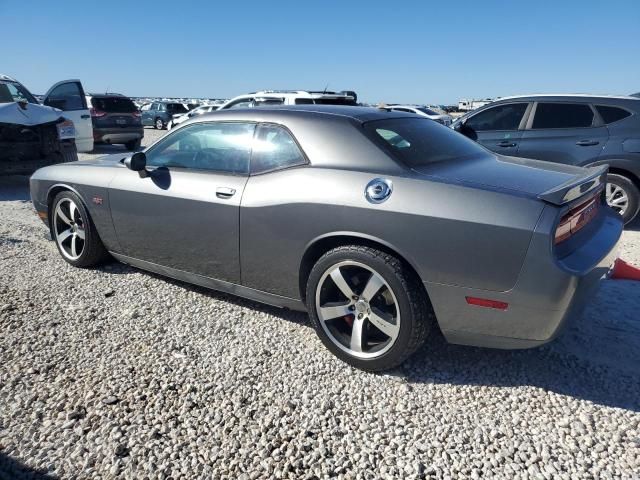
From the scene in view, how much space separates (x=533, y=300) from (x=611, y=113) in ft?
15.4

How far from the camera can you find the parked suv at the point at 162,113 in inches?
981

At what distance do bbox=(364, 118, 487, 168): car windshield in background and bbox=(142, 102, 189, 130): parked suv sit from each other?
77.1 feet

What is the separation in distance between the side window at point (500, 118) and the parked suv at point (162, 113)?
2100cm

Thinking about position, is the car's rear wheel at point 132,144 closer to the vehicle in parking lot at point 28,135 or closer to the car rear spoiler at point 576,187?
the vehicle in parking lot at point 28,135

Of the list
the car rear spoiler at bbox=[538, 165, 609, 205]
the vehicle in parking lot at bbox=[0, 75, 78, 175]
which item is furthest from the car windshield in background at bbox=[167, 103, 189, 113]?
the car rear spoiler at bbox=[538, 165, 609, 205]

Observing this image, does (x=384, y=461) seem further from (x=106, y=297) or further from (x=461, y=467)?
(x=106, y=297)

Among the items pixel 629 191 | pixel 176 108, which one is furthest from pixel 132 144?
pixel 629 191

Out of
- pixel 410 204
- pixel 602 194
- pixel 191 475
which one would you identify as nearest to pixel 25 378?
pixel 191 475

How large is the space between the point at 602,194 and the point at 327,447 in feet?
7.73

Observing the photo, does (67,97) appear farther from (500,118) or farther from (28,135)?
(500,118)

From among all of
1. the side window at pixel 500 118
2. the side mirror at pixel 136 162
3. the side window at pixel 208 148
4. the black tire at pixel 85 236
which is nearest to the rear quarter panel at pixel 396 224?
the side window at pixel 208 148

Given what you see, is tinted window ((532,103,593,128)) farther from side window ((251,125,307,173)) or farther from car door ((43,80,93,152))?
car door ((43,80,93,152))

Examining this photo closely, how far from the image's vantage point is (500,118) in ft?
21.0

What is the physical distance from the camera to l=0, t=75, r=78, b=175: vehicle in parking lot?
7070 mm
